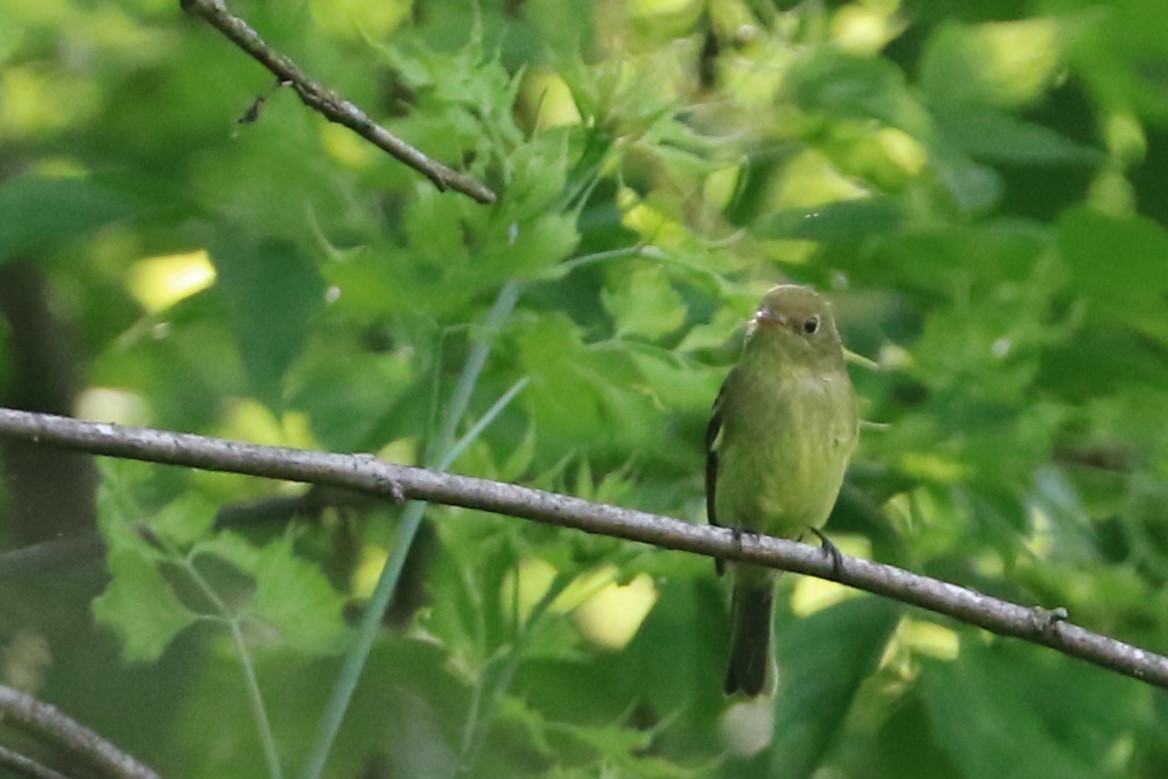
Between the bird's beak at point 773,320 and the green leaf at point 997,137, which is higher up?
the green leaf at point 997,137

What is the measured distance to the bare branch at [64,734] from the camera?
2.94 meters

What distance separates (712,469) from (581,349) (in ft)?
4.32

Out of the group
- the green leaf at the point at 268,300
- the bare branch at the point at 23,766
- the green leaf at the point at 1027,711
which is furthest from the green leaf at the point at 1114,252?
the bare branch at the point at 23,766

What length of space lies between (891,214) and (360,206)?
3.65 feet

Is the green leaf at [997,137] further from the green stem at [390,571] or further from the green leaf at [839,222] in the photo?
→ the green stem at [390,571]

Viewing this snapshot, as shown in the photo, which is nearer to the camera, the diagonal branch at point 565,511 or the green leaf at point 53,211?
the diagonal branch at point 565,511

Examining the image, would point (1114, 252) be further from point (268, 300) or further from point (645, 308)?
point (268, 300)

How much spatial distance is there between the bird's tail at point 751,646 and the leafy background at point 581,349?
106 mm

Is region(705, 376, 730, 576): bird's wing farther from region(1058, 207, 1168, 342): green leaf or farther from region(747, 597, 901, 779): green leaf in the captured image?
region(1058, 207, 1168, 342): green leaf

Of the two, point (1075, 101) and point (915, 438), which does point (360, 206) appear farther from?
point (1075, 101)

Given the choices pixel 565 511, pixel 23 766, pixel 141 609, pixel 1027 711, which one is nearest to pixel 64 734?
pixel 23 766

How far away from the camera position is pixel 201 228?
137 inches

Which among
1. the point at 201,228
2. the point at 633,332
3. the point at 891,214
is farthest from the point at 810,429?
the point at 201,228

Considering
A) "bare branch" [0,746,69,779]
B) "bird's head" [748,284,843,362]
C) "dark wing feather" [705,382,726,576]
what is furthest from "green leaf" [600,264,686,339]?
"bare branch" [0,746,69,779]
